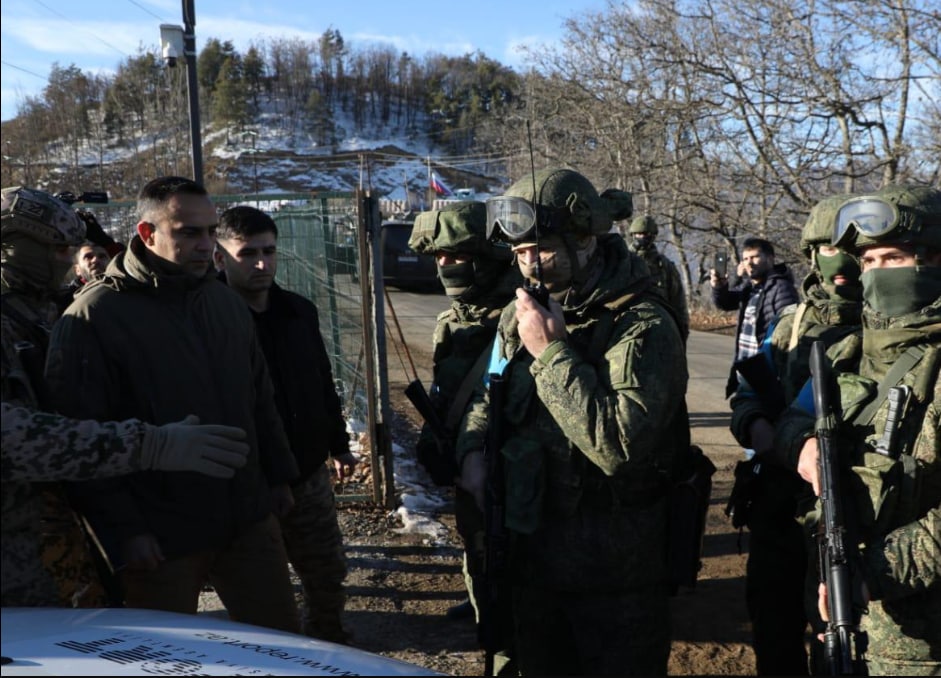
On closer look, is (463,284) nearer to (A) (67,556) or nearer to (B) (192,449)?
(B) (192,449)

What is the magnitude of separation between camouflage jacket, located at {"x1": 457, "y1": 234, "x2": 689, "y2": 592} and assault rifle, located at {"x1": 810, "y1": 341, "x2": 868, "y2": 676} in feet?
1.32

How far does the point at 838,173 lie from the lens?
1355 cm

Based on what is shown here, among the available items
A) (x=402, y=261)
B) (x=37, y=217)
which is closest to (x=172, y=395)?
(x=37, y=217)

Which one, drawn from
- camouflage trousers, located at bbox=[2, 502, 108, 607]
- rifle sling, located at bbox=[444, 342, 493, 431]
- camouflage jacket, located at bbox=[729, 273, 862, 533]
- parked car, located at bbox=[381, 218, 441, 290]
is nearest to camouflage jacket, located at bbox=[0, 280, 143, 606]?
camouflage trousers, located at bbox=[2, 502, 108, 607]

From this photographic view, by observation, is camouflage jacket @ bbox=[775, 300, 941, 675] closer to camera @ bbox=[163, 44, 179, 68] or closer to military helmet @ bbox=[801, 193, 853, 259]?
military helmet @ bbox=[801, 193, 853, 259]

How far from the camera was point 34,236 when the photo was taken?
254cm

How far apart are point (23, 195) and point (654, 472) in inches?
83.8

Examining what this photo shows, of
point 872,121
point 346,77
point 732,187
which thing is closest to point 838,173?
point 872,121

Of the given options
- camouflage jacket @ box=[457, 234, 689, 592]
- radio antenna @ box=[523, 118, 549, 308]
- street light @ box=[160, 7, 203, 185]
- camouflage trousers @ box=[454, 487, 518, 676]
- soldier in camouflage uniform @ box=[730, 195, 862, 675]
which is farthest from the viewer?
street light @ box=[160, 7, 203, 185]

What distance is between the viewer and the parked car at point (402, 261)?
20.9 meters

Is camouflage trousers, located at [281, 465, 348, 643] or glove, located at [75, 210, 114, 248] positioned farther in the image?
glove, located at [75, 210, 114, 248]

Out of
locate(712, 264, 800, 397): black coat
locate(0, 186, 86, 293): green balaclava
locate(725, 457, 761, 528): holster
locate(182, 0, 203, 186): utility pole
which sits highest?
locate(182, 0, 203, 186): utility pole

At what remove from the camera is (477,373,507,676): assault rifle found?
2.69 m

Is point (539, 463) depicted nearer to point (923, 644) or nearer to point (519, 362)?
point (519, 362)
